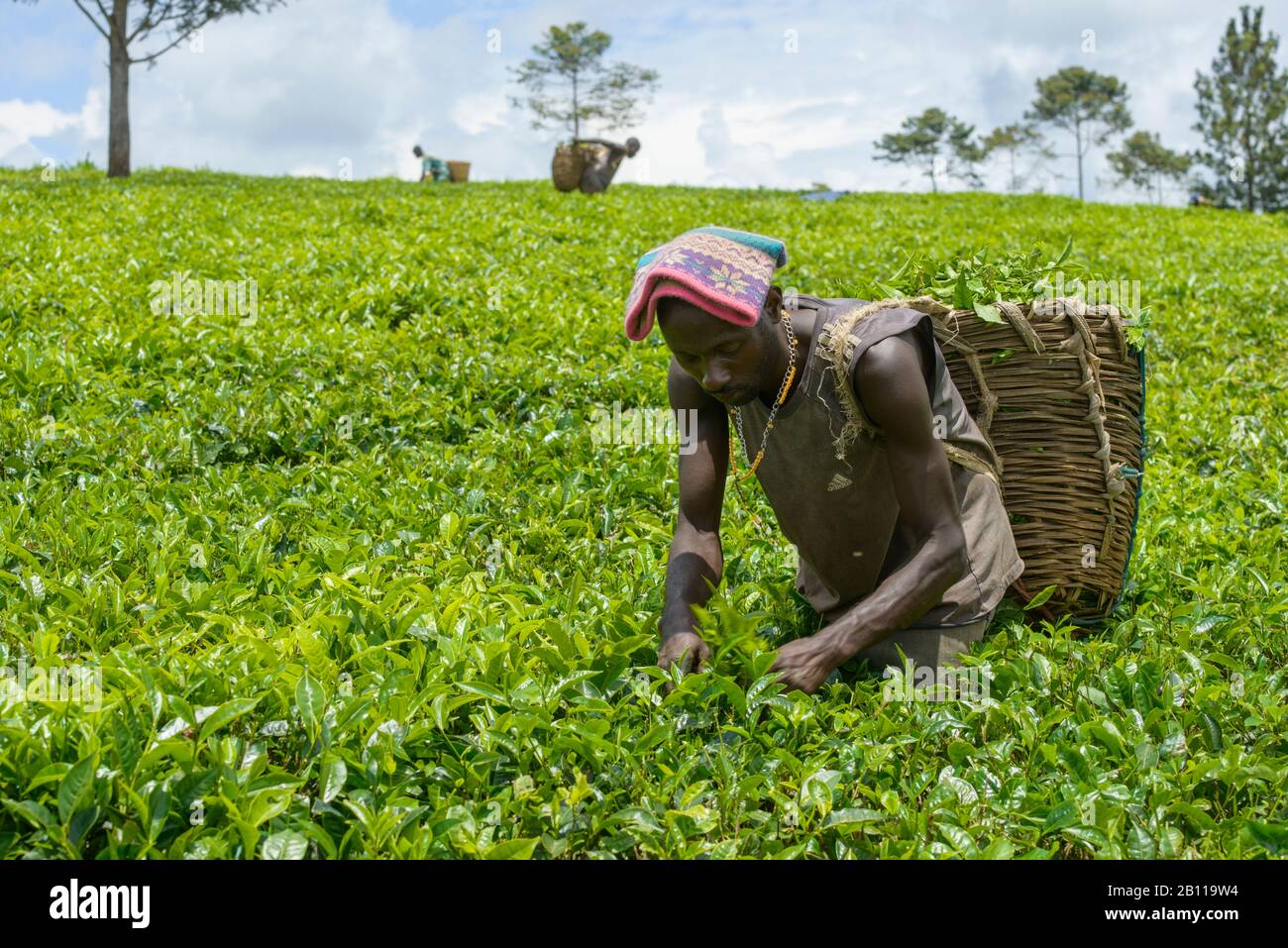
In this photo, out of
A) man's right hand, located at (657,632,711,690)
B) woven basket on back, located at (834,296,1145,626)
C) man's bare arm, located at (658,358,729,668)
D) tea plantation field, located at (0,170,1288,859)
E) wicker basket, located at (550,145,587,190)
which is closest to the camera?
tea plantation field, located at (0,170,1288,859)

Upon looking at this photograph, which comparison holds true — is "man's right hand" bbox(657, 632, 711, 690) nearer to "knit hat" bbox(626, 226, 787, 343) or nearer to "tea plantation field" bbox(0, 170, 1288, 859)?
"tea plantation field" bbox(0, 170, 1288, 859)

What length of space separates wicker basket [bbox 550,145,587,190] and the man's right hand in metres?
13.1

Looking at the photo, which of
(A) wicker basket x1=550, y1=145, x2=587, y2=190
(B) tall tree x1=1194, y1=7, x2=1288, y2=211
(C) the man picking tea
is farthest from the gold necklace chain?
(B) tall tree x1=1194, y1=7, x2=1288, y2=211

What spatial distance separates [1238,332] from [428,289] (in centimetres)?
614

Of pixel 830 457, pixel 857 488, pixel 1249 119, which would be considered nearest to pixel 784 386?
pixel 830 457

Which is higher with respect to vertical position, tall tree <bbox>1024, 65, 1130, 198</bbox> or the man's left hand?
tall tree <bbox>1024, 65, 1130, 198</bbox>

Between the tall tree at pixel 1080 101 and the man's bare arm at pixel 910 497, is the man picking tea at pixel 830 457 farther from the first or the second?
the tall tree at pixel 1080 101

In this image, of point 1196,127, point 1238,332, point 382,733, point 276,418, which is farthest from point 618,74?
point 382,733

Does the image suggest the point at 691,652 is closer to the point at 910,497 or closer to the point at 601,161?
the point at 910,497

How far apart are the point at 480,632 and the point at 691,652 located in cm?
63

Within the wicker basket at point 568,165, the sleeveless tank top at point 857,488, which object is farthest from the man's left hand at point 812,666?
the wicker basket at point 568,165

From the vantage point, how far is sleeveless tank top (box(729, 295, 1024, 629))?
303 cm

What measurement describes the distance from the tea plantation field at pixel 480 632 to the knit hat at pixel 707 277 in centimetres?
83

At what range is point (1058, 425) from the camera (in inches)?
142
